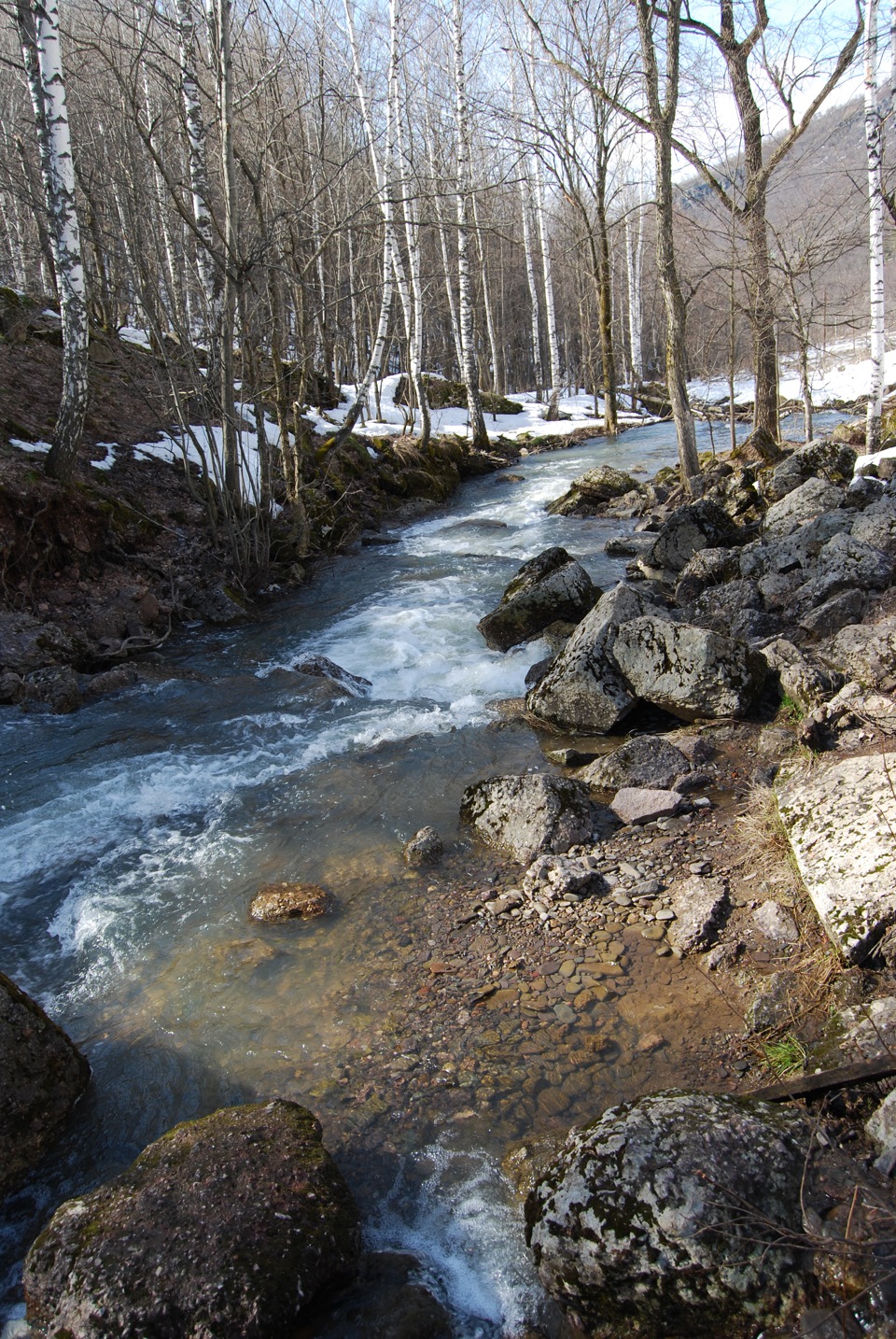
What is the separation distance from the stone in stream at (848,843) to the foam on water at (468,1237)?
1.76 meters

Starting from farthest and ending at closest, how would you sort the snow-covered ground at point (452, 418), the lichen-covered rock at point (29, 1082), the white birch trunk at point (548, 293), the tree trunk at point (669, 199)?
the white birch trunk at point (548, 293) → the snow-covered ground at point (452, 418) → the tree trunk at point (669, 199) → the lichen-covered rock at point (29, 1082)

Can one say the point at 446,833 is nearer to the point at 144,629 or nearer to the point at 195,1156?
the point at 195,1156

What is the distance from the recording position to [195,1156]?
2.74m

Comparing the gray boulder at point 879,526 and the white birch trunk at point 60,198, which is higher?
the white birch trunk at point 60,198

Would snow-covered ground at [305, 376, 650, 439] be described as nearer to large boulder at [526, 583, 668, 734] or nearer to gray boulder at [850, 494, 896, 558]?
large boulder at [526, 583, 668, 734]

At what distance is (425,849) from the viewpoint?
16.0ft

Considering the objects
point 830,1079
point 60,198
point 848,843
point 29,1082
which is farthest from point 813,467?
point 29,1082

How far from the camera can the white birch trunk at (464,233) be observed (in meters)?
16.6

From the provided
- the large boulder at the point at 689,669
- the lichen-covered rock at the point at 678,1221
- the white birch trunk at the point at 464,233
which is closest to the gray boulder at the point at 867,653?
the large boulder at the point at 689,669

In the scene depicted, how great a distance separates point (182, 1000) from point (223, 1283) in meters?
1.69

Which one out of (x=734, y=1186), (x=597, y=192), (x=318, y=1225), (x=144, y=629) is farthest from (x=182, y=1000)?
(x=597, y=192)

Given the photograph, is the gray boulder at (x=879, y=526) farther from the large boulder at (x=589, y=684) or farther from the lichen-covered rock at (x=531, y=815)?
the lichen-covered rock at (x=531, y=815)

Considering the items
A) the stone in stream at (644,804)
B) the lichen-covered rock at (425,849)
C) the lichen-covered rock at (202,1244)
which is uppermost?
the stone in stream at (644,804)

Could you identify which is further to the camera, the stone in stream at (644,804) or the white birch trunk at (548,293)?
the white birch trunk at (548,293)
